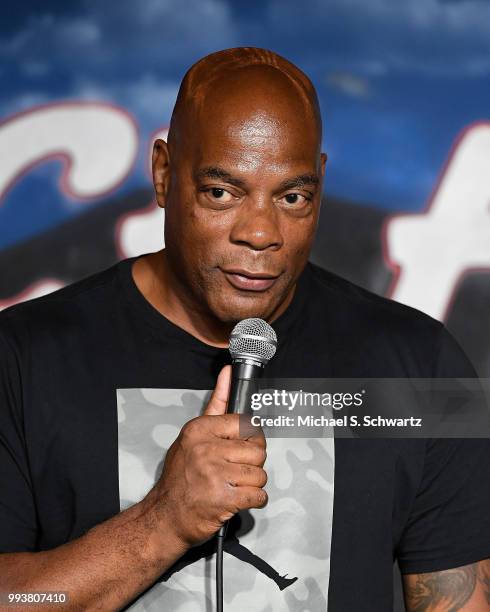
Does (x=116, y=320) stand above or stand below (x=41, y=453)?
above

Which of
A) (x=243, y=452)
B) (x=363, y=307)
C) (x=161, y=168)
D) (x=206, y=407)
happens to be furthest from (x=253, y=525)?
(x=161, y=168)

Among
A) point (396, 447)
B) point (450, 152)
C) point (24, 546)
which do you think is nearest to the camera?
point (24, 546)

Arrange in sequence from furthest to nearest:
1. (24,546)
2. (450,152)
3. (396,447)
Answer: (450,152) → (396,447) → (24,546)

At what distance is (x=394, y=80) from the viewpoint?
8.74 ft

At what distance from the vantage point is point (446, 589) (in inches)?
64.0

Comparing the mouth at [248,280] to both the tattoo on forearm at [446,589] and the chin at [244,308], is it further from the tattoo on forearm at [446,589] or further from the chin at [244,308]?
the tattoo on forearm at [446,589]

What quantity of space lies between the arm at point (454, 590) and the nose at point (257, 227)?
611 mm

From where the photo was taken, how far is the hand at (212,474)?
1.27 meters

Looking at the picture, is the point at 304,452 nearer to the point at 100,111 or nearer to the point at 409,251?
the point at 409,251

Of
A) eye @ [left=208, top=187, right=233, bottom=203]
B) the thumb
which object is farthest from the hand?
eye @ [left=208, top=187, right=233, bottom=203]

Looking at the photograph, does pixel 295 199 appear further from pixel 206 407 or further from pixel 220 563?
pixel 220 563

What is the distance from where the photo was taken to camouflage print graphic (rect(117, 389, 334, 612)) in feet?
4.97

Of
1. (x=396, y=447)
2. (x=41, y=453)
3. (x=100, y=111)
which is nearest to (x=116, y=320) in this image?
(x=41, y=453)

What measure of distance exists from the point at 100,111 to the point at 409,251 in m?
0.91
